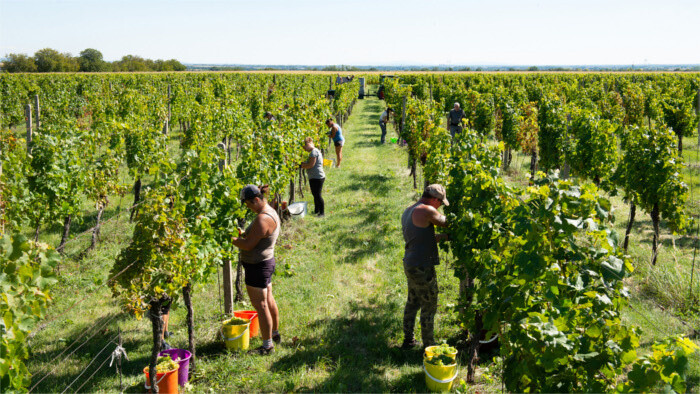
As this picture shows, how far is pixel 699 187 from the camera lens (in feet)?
40.5

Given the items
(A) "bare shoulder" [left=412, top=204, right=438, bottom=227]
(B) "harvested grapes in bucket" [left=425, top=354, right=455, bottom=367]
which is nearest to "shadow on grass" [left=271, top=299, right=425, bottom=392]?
(B) "harvested grapes in bucket" [left=425, top=354, right=455, bottom=367]

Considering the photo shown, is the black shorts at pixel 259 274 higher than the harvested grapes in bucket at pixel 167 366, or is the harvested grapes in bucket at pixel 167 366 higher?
the black shorts at pixel 259 274

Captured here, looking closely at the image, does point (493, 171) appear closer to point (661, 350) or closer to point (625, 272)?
point (625, 272)

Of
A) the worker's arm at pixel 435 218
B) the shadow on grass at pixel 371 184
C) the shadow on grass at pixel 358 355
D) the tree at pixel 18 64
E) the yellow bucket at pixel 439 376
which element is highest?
the tree at pixel 18 64

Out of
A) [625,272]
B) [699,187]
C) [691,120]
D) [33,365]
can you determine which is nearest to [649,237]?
[699,187]

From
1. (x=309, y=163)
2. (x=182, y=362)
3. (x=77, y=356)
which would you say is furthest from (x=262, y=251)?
(x=309, y=163)

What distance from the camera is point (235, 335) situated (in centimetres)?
526

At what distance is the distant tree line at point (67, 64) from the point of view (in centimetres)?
6638

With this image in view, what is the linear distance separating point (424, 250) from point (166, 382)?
2762 millimetres

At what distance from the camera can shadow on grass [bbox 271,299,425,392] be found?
15.8ft

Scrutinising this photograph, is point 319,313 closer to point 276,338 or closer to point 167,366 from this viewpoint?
point 276,338

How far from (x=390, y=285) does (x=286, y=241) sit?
229cm

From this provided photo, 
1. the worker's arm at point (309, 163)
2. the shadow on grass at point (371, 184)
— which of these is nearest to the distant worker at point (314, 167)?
the worker's arm at point (309, 163)

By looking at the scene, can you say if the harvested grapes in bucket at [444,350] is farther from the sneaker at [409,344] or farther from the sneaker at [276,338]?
the sneaker at [276,338]
